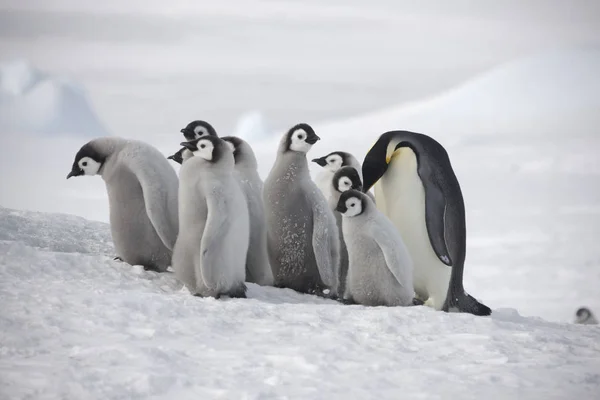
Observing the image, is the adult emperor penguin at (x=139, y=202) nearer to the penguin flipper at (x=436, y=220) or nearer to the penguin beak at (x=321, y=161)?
the penguin beak at (x=321, y=161)

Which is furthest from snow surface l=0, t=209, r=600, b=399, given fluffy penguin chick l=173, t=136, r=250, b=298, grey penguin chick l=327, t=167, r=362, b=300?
grey penguin chick l=327, t=167, r=362, b=300

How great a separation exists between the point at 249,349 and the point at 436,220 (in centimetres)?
227

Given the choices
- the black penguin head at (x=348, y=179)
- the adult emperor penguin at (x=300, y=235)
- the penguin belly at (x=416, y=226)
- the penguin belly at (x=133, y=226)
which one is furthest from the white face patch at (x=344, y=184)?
the penguin belly at (x=133, y=226)

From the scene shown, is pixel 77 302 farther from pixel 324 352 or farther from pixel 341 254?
pixel 341 254

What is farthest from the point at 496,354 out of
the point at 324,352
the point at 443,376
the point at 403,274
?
the point at 403,274

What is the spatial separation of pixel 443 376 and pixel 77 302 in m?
1.92

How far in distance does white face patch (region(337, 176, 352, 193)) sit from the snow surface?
3.29 ft

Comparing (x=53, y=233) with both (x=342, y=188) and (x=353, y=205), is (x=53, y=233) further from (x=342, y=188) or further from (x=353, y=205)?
(x=353, y=205)

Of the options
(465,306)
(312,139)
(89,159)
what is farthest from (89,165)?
(465,306)

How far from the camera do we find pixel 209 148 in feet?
16.0

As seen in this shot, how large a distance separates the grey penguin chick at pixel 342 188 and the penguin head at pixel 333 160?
0.85ft

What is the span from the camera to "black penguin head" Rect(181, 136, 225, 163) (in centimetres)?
487

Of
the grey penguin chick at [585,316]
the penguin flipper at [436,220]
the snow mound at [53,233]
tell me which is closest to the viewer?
the penguin flipper at [436,220]

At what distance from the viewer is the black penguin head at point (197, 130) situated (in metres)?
5.56
